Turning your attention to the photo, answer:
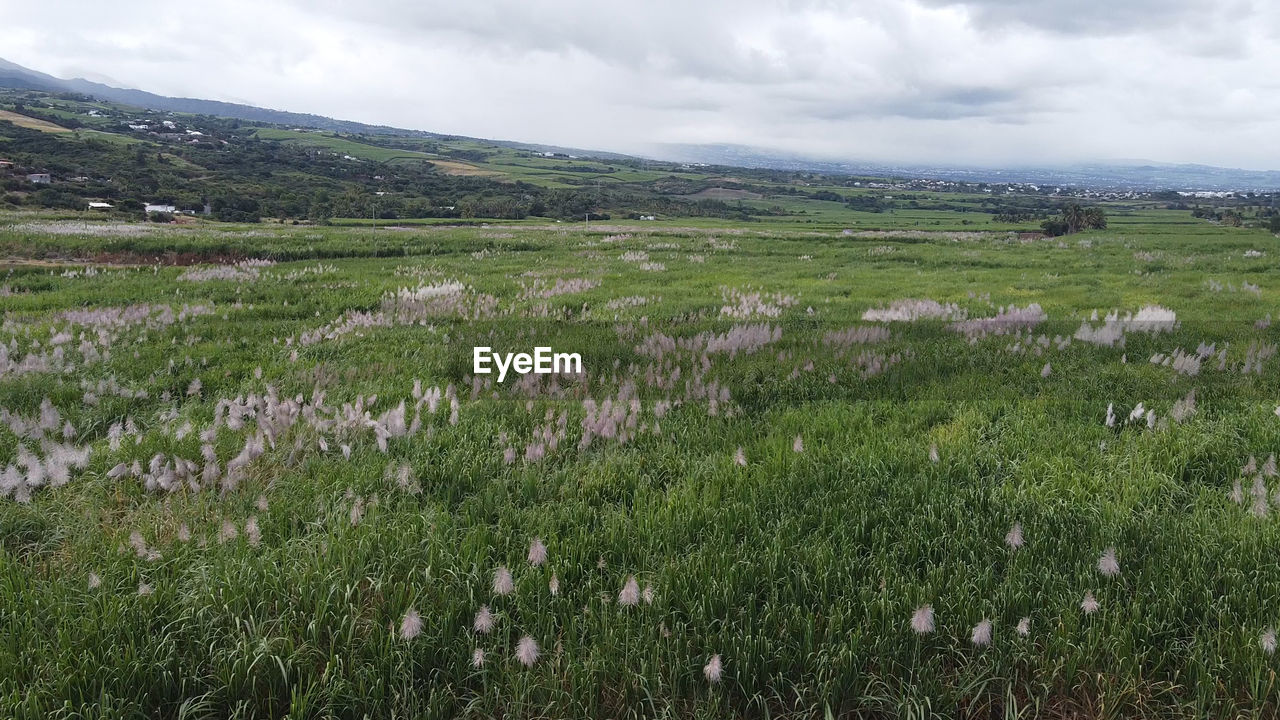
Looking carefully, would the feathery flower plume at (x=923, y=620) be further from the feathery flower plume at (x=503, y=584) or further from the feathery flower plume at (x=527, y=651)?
the feathery flower plume at (x=503, y=584)

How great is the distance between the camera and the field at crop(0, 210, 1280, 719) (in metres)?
2.76

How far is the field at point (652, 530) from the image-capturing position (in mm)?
2758

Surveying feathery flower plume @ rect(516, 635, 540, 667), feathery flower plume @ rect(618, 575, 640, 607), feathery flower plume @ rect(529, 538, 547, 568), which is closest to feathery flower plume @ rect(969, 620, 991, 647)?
feathery flower plume @ rect(618, 575, 640, 607)

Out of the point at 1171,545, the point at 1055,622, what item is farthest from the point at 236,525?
the point at 1171,545

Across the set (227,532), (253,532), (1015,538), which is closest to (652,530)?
(1015,538)

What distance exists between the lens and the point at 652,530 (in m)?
3.86

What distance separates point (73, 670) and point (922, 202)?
175 metres

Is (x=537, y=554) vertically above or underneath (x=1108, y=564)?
underneath

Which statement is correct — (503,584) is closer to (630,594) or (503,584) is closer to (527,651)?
(527,651)

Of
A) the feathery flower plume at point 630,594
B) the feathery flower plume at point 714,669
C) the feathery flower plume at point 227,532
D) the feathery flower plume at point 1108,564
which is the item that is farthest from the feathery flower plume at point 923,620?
the feathery flower plume at point 227,532

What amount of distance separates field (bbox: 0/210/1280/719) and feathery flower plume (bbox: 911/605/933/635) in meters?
0.02

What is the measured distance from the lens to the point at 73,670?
2707 millimetres

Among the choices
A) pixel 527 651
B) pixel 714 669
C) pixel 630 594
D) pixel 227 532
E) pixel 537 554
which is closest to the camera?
pixel 714 669

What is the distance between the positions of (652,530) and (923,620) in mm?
1597
